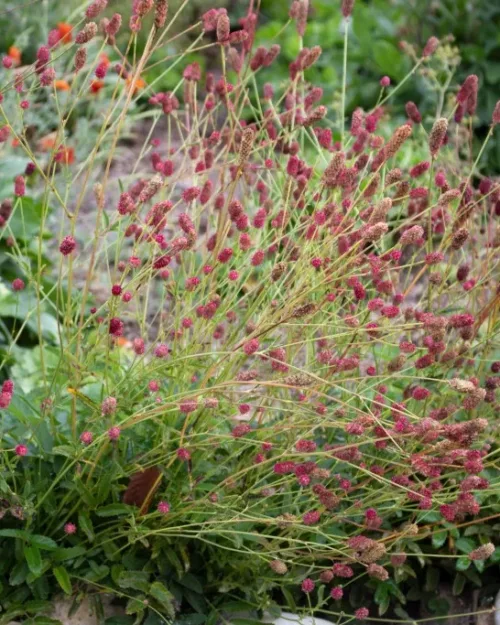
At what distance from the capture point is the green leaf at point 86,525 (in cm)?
248

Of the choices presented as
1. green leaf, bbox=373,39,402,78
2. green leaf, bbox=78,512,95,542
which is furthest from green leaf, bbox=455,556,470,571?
green leaf, bbox=373,39,402,78

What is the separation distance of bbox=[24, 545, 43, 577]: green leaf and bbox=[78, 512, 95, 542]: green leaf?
117 mm

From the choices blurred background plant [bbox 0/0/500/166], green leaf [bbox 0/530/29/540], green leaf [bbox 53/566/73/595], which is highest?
green leaf [bbox 0/530/29/540]

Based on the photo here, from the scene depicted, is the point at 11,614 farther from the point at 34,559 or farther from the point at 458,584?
the point at 458,584

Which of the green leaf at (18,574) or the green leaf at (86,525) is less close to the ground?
the green leaf at (86,525)

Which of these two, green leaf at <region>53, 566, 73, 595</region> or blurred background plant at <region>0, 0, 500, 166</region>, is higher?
green leaf at <region>53, 566, 73, 595</region>

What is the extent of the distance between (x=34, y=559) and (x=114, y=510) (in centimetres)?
21

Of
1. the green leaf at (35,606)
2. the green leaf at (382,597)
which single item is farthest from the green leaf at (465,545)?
the green leaf at (35,606)

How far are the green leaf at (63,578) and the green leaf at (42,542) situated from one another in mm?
56

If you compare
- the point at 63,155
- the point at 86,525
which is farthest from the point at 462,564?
the point at 63,155

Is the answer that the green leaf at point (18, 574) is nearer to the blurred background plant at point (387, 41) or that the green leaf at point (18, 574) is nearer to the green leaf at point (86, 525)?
the green leaf at point (86, 525)

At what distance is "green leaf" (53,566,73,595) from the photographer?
244cm

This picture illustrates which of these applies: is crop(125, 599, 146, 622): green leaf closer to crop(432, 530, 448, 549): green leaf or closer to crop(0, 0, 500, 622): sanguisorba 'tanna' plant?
crop(0, 0, 500, 622): sanguisorba 'tanna' plant

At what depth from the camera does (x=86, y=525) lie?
2.48m
